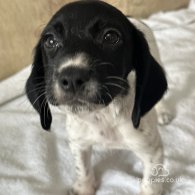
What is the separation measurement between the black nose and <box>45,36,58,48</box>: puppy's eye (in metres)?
0.19

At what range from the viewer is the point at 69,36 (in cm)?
148

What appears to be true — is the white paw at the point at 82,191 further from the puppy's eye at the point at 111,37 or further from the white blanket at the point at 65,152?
the puppy's eye at the point at 111,37

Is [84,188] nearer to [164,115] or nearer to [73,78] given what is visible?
[164,115]

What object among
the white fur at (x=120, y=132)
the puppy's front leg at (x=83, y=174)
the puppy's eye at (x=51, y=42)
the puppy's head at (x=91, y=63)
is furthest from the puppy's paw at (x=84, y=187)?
the puppy's eye at (x=51, y=42)

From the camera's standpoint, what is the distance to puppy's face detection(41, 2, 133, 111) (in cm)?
137

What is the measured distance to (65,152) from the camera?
90.8 inches

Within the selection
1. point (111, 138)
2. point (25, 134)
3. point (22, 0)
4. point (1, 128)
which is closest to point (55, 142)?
point (25, 134)

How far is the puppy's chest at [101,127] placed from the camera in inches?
67.8

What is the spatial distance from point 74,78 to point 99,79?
10 cm

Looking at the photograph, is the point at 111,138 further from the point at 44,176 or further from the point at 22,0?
the point at 22,0

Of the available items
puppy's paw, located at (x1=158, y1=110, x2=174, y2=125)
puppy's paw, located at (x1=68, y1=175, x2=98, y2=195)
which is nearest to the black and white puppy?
puppy's paw, located at (x1=68, y1=175, x2=98, y2=195)

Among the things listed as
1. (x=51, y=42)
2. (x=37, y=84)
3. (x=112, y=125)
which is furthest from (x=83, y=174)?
(x=51, y=42)

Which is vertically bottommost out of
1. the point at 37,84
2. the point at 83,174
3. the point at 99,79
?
the point at 83,174

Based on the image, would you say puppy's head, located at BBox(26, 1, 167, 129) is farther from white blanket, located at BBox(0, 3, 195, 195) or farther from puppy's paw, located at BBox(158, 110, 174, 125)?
puppy's paw, located at BBox(158, 110, 174, 125)
